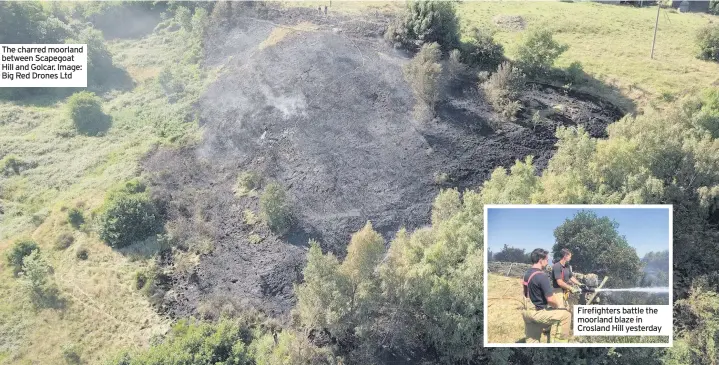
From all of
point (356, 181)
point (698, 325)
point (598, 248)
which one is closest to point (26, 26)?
point (356, 181)

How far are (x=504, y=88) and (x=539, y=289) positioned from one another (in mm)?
25614

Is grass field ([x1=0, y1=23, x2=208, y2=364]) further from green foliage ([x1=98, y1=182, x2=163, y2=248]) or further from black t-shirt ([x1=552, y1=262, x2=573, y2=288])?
black t-shirt ([x1=552, y1=262, x2=573, y2=288])

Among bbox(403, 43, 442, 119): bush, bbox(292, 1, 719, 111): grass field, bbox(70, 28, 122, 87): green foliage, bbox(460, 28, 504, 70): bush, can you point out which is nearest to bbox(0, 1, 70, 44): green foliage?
bbox(70, 28, 122, 87): green foliage

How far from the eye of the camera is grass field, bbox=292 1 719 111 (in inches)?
1598

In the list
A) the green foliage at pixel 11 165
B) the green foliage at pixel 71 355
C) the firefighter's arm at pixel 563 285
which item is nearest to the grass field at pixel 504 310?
the firefighter's arm at pixel 563 285

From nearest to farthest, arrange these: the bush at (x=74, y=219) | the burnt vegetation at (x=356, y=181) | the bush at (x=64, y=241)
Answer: the burnt vegetation at (x=356, y=181) < the bush at (x=64, y=241) < the bush at (x=74, y=219)

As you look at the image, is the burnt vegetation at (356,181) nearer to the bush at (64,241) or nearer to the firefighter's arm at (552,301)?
the bush at (64,241)

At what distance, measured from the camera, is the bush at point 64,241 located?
34.5 m

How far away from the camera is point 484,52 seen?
4384cm

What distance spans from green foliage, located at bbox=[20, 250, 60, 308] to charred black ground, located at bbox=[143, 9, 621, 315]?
22.3ft

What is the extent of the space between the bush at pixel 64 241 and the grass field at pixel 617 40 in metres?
30.9

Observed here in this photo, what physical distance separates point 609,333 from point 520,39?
2984cm

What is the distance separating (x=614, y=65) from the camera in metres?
43.5

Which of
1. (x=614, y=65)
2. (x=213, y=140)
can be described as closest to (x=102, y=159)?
(x=213, y=140)
